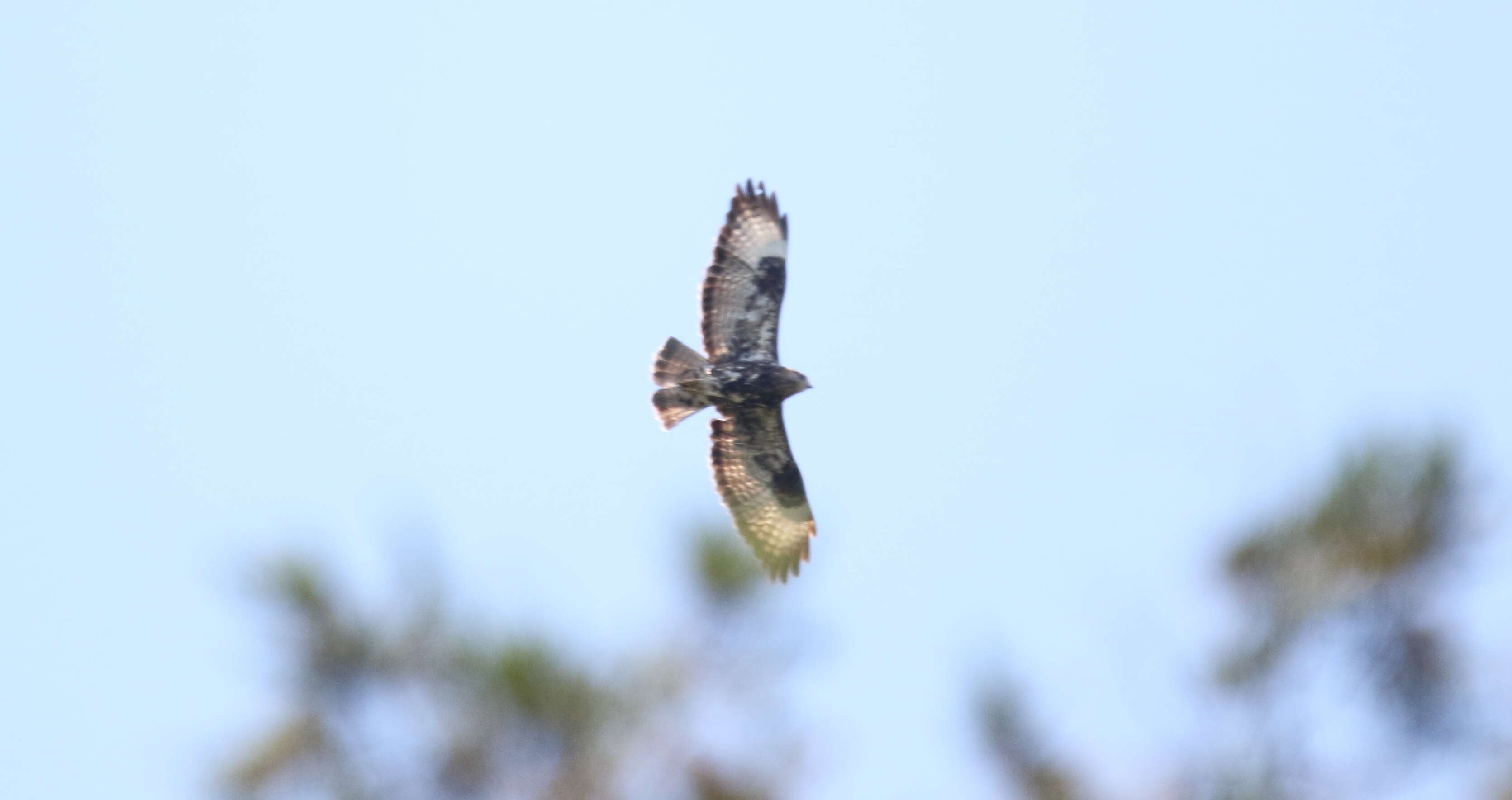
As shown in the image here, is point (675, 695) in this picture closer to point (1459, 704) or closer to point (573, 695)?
point (573, 695)

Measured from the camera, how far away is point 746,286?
1259cm

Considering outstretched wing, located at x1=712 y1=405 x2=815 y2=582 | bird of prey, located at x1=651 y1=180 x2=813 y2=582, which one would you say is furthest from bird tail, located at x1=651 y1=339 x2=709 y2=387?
outstretched wing, located at x1=712 y1=405 x2=815 y2=582

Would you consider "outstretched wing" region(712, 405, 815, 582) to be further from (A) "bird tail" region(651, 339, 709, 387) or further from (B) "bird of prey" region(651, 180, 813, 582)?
(A) "bird tail" region(651, 339, 709, 387)

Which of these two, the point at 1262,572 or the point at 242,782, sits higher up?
the point at 1262,572

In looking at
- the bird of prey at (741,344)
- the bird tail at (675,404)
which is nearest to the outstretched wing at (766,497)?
the bird of prey at (741,344)

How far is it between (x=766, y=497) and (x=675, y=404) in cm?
113

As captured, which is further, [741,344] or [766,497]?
[766,497]

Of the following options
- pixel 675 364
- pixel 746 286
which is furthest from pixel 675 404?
pixel 746 286

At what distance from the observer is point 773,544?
13.6m

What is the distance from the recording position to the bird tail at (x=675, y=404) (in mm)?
12695

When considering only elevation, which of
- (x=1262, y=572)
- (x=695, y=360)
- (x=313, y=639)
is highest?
(x=695, y=360)

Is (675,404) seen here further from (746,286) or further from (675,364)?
(746,286)

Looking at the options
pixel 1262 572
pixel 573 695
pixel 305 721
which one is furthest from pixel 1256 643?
pixel 305 721

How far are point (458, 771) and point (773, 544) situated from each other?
2.56 meters
